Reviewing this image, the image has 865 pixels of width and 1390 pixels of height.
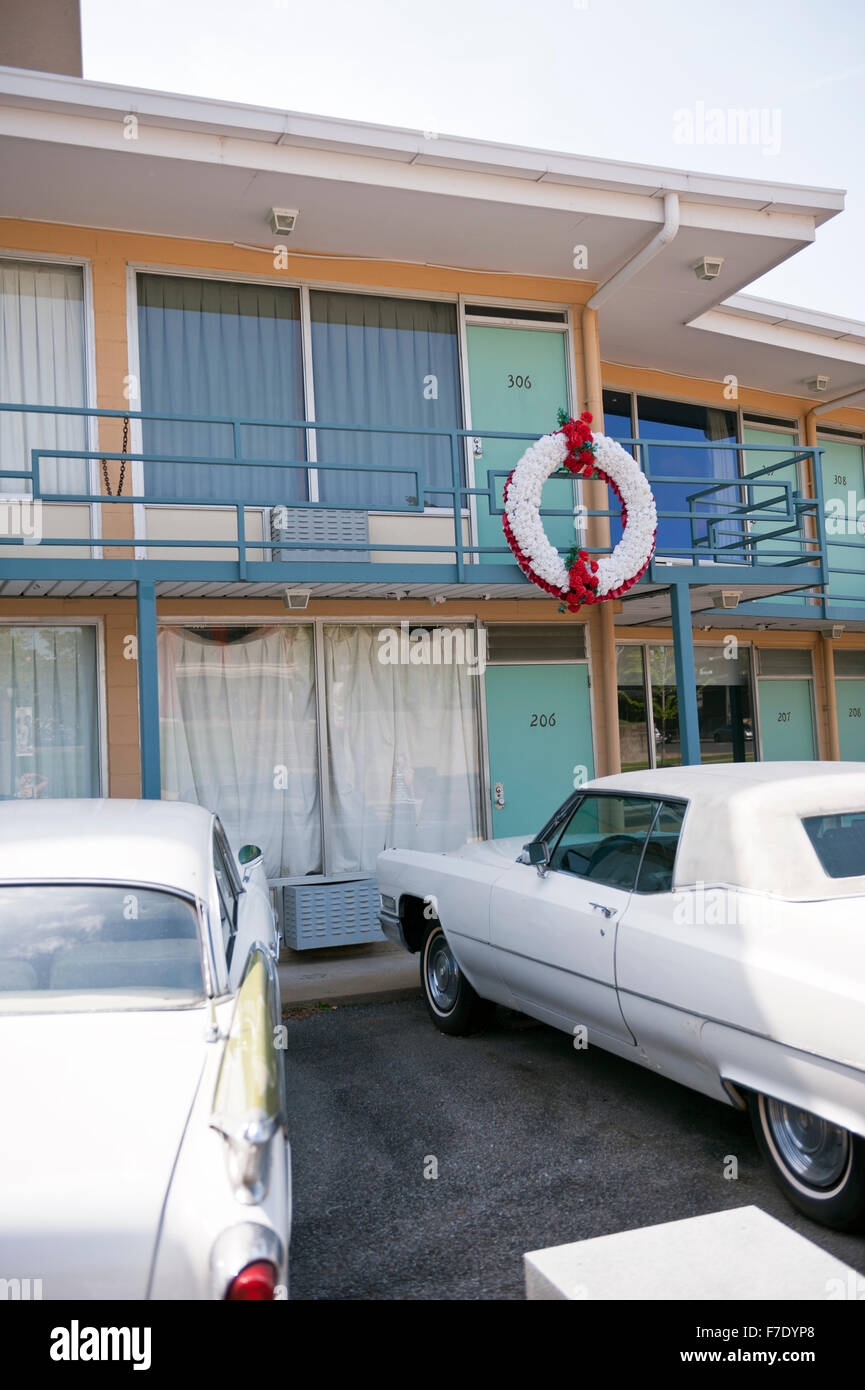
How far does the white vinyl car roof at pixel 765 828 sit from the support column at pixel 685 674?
434cm

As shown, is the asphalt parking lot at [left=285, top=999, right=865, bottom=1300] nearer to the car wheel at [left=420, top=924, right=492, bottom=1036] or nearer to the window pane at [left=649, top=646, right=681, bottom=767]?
the car wheel at [left=420, top=924, right=492, bottom=1036]

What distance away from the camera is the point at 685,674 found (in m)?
9.24

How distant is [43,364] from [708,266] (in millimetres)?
5812

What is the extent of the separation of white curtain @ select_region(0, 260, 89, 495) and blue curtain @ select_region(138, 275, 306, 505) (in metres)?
0.52

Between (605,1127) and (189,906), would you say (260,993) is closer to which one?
(189,906)

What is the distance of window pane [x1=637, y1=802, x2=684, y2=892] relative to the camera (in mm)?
4621

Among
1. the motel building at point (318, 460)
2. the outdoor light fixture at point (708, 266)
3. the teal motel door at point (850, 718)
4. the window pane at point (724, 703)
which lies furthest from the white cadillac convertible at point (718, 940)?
the teal motel door at point (850, 718)

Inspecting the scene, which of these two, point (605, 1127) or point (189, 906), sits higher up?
point (189, 906)

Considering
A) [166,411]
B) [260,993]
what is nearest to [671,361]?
[166,411]

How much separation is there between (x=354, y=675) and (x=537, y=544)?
2043mm

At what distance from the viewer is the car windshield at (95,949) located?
3436mm

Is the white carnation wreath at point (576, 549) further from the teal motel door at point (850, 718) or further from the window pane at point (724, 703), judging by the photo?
the teal motel door at point (850, 718)

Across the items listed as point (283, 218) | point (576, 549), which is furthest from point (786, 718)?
point (283, 218)
